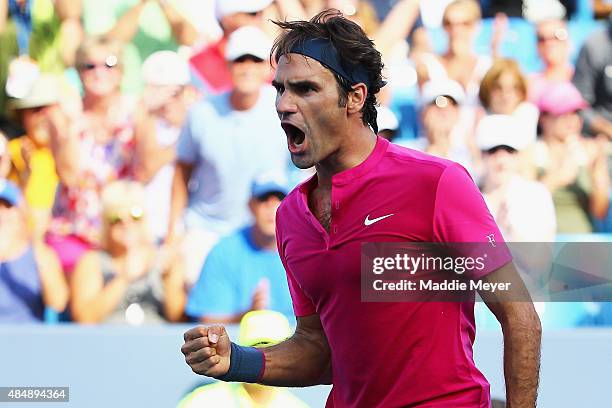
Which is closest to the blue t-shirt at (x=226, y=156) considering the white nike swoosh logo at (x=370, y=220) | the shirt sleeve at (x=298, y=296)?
the shirt sleeve at (x=298, y=296)

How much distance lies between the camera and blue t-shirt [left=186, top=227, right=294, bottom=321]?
195 inches

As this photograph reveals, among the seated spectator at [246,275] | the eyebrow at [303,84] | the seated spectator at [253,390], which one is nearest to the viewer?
the eyebrow at [303,84]

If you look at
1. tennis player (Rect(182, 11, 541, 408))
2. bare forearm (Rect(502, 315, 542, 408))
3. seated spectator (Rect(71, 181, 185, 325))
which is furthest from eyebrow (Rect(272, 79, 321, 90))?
seated spectator (Rect(71, 181, 185, 325))

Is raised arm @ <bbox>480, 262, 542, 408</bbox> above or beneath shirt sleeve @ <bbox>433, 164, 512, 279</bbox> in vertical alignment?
beneath

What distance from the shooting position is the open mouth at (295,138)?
2701mm

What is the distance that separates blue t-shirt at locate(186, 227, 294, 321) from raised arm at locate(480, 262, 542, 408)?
8.00ft

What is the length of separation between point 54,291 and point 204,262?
2.32ft

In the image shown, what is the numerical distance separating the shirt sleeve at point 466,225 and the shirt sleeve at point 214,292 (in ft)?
8.08

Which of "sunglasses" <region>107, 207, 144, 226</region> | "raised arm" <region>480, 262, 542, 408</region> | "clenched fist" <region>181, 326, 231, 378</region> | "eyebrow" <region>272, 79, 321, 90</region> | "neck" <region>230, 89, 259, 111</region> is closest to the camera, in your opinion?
"raised arm" <region>480, 262, 542, 408</region>

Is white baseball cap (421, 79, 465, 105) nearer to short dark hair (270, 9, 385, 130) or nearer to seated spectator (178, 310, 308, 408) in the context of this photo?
seated spectator (178, 310, 308, 408)

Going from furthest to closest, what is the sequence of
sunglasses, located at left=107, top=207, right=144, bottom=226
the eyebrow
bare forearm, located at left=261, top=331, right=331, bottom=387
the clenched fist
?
sunglasses, located at left=107, top=207, right=144, bottom=226 < bare forearm, located at left=261, top=331, right=331, bottom=387 < the eyebrow < the clenched fist

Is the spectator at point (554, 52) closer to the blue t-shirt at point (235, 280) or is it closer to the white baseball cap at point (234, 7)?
the white baseball cap at point (234, 7)

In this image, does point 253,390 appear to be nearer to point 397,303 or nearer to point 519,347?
point 397,303

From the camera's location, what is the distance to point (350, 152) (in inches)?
111
